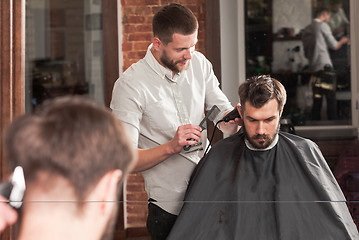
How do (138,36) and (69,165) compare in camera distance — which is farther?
(138,36)

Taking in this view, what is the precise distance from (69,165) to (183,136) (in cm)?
92

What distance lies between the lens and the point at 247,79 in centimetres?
178

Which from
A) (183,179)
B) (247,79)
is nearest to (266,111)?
(247,79)

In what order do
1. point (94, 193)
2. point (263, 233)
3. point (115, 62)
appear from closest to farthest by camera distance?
point (94, 193), point (263, 233), point (115, 62)

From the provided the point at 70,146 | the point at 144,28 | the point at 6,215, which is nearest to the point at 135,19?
the point at 144,28

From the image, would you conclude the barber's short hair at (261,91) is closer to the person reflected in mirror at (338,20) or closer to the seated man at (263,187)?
the seated man at (263,187)

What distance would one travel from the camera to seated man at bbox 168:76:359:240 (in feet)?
5.48

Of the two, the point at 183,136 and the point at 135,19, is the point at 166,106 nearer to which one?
the point at 183,136

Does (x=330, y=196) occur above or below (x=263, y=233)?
above

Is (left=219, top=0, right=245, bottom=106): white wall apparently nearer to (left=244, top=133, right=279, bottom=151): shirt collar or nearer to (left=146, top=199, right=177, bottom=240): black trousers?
(left=244, top=133, right=279, bottom=151): shirt collar

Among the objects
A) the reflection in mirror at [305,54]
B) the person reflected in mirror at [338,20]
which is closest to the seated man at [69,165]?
the reflection in mirror at [305,54]

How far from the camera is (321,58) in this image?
1820 mm

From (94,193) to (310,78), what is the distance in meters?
1.22

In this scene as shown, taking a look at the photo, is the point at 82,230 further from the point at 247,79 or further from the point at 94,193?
the point at 247,79
